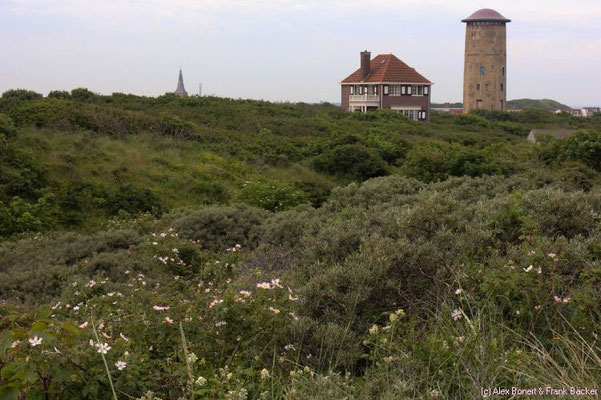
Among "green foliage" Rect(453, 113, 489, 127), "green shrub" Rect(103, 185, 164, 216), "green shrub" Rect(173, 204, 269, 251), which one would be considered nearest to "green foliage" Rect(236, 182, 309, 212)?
"green shrub" Rect(103, 185, 164, 216)

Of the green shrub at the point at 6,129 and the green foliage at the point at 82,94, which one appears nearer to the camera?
the green shrub at the point at 6,129

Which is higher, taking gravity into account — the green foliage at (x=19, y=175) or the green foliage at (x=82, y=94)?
the green foliage at (x=82, y=94)

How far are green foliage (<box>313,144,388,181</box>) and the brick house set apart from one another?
30.6 m

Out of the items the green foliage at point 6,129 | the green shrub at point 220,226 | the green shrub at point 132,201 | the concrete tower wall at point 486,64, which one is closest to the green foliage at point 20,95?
the green foliage at point 6,129

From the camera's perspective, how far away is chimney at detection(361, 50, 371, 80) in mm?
53562

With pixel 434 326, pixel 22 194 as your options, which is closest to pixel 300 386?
pixel 434 326

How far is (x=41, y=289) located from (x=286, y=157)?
48.1 feet

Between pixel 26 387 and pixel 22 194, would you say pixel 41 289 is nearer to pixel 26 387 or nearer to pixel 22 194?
pixel 26 387

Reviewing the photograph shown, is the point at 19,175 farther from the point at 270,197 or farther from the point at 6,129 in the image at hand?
the point at 270,197

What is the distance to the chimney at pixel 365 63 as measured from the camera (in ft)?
176

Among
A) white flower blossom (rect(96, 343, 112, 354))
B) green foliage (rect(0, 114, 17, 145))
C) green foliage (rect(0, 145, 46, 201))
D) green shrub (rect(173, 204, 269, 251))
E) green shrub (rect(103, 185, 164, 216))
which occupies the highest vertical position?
green foliage (rect(0, 114, 17, 145))

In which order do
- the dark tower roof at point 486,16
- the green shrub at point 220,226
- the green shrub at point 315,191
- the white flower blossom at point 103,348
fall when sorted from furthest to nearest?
the dark tower roof at point 486,16
the green shrub at point 315,191
the green shrub at point 220,226
the white flower blossom at point 103,348

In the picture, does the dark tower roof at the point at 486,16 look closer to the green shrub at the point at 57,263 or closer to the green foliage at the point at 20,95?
the green foliage at the point at 20,95

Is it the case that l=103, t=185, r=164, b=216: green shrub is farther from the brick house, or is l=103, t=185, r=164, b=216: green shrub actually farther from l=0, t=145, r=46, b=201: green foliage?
the brick house
